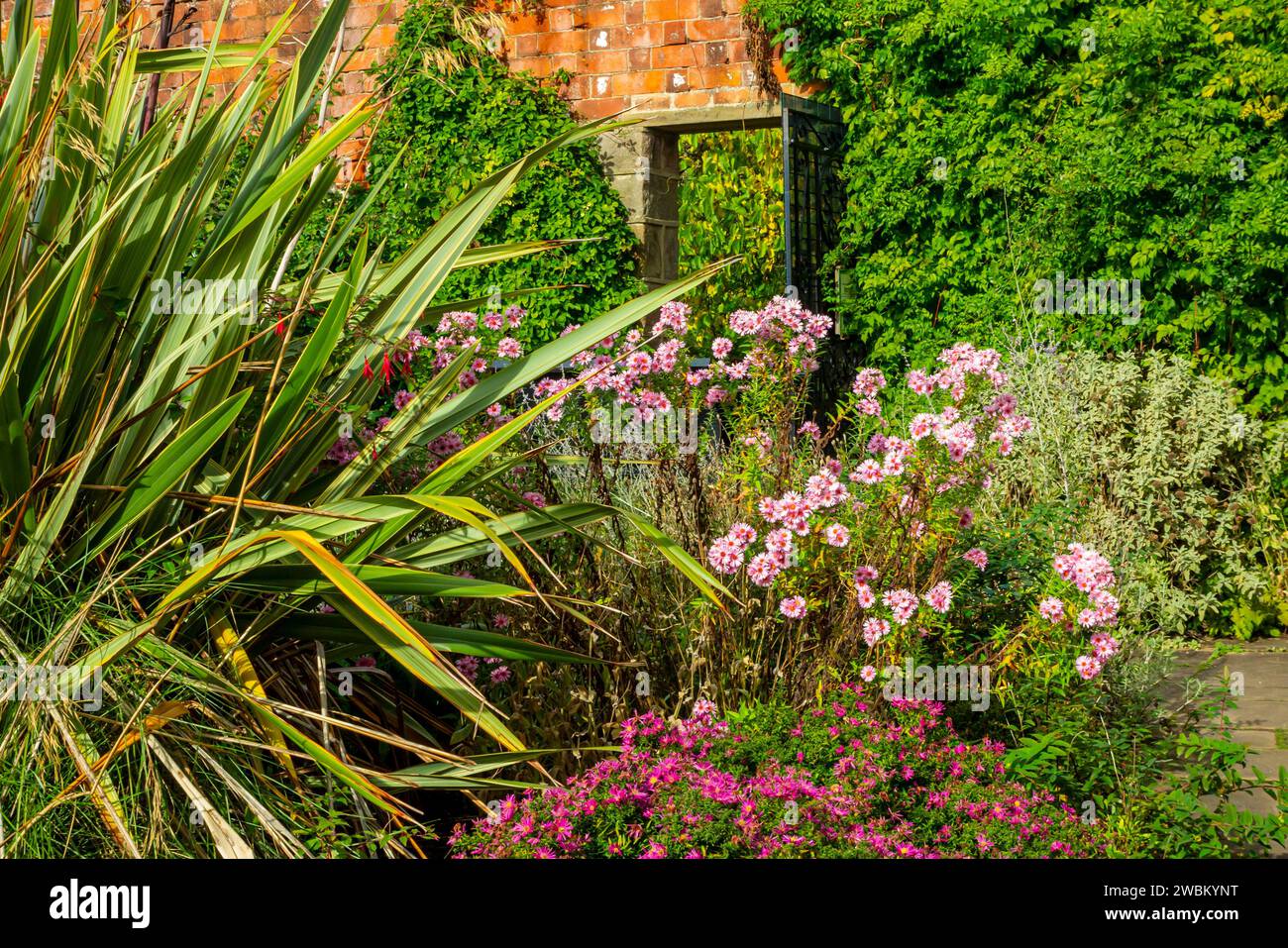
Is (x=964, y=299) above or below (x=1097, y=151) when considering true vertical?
below

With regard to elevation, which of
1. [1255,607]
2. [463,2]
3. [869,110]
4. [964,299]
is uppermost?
[463,2]

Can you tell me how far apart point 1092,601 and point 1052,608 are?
101mm

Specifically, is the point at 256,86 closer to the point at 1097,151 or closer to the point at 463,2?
the point at 1097,151

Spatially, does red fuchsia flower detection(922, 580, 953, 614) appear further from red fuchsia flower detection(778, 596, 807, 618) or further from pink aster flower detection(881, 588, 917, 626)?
red fuchsia flower detection(778, 596, 807, 618)

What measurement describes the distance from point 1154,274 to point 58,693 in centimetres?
507

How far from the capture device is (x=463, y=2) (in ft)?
25.9

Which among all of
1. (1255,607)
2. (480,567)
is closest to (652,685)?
(480,567)
